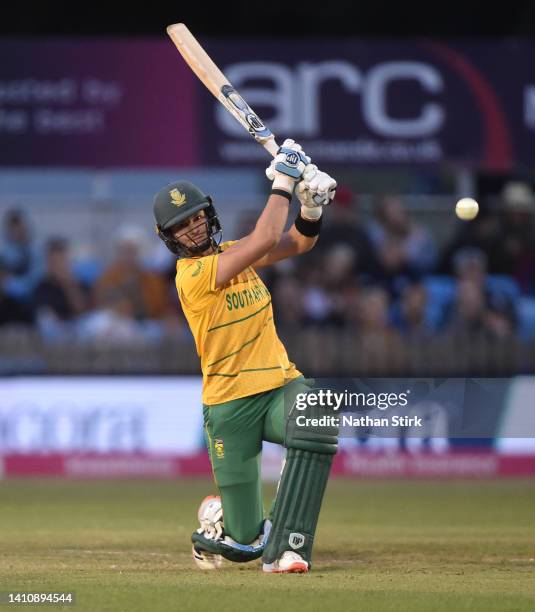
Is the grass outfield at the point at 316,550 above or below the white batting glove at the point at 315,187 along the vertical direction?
below

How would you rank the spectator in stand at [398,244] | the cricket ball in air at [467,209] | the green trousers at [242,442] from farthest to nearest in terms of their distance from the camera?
the spectator in stand at [398,244], the cricket ball in air at [467,209], the green trousers at [242,442]

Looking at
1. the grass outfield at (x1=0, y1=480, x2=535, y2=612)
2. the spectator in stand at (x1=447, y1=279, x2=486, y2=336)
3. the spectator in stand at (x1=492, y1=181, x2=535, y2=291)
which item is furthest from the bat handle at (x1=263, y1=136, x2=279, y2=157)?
the spectator in stand at (x1=492, y1=181, x2=535, y2=291)

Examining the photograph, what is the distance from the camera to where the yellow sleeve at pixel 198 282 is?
20.0 feet

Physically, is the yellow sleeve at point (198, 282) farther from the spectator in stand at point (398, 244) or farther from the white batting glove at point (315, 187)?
the spectator in stand at point (398, 244)

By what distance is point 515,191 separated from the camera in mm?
14414

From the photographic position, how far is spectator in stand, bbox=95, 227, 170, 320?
1287 centimetres

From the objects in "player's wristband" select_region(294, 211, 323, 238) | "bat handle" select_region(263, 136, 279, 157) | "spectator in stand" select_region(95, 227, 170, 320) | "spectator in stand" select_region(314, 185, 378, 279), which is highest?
"bat handle" select_region(263, 136, 279, 157)

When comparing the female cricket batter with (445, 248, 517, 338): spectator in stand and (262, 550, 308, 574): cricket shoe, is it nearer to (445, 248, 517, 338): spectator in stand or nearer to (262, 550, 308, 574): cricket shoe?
(262, 550, 308, 574): cricket shoe

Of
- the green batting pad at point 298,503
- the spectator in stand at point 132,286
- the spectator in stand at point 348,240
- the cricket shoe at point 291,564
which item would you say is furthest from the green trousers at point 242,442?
the spectator in stand at point 348,240

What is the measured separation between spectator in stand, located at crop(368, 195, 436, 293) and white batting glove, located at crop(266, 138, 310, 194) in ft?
22.8

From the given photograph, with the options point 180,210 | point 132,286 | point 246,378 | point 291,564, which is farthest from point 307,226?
point 132,286

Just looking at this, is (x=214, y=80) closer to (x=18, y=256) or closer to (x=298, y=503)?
(x=298, y=503)

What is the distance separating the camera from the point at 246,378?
6.23 meters

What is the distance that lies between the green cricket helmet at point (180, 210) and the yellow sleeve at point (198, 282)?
0.14 meters
